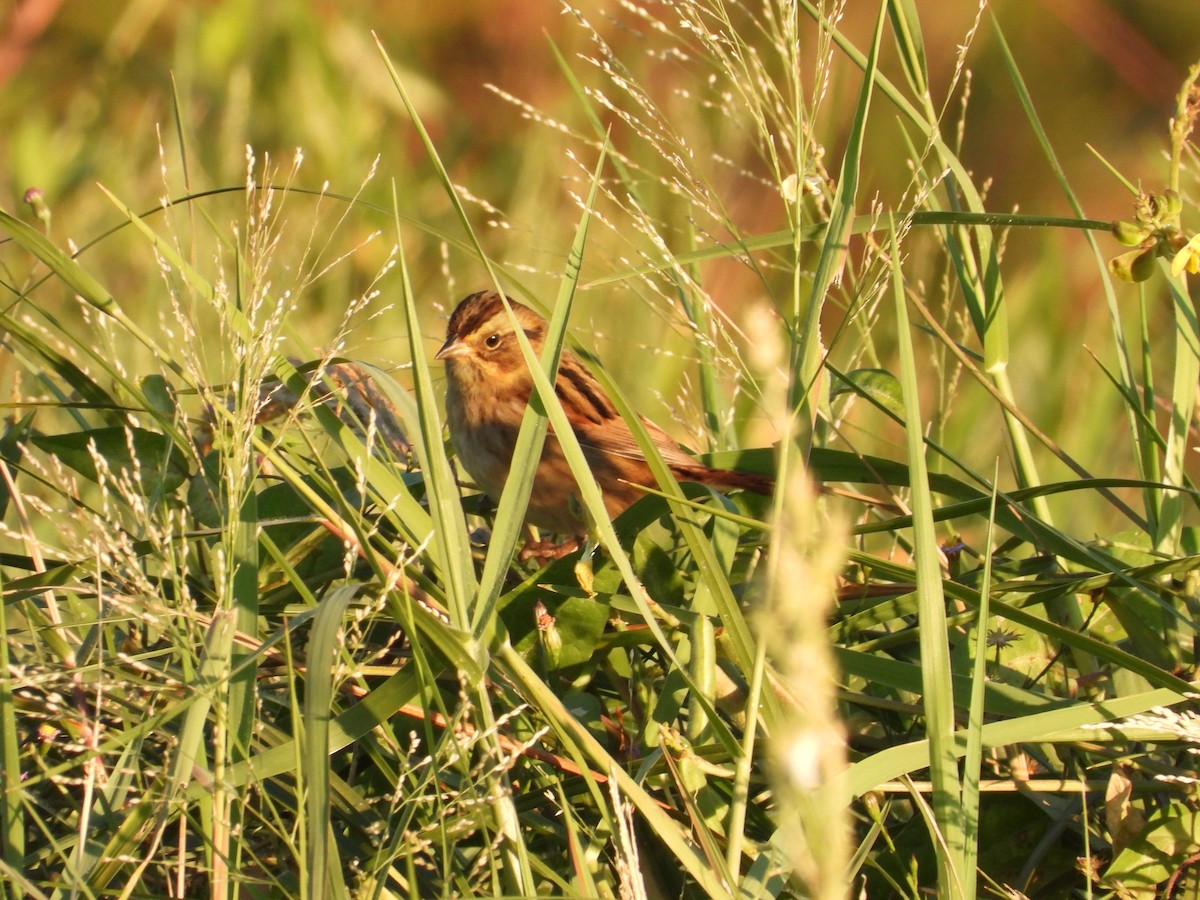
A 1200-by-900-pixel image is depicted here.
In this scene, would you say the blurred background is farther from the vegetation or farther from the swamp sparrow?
the vegetation

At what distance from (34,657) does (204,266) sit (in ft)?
8.75

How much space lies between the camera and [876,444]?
397 cm

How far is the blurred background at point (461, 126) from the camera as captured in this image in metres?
5.08

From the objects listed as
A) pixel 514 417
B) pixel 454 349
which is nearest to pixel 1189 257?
pixel 514 417

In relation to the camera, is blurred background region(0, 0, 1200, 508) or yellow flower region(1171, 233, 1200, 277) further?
blurred background region(0, 0, 1200, 508)

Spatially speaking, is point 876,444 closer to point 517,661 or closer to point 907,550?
point 907,550

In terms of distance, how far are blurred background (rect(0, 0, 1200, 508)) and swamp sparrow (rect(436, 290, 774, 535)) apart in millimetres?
1027

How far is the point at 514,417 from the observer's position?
10.9ft

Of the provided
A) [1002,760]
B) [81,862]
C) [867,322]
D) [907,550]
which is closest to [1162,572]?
[1002,760]

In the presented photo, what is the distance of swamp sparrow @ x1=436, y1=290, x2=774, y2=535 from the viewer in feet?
9.77

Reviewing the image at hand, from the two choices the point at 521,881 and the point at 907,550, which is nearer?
the point at 521,881

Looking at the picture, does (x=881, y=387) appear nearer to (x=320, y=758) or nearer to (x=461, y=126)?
(x=320, y=758)

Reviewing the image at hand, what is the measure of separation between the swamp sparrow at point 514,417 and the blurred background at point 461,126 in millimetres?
1027

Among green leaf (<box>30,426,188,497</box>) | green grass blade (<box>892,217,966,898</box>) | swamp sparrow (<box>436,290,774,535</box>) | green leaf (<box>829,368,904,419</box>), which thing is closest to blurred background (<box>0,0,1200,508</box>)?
swamp sparrow (<box>436,290,774,535</box>)
